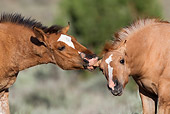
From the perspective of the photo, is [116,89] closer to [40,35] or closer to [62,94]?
[40,35]

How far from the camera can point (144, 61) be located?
6.43 metres

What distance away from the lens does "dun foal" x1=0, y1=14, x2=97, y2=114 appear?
22.6ft

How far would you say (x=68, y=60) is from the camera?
696 cm

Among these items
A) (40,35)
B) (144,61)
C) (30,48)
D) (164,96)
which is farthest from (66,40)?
(164,96)

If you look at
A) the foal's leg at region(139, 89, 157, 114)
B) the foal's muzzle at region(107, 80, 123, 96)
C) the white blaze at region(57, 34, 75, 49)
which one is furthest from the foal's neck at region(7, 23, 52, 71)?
the foal's leg at region(139, 89, 157, 114)

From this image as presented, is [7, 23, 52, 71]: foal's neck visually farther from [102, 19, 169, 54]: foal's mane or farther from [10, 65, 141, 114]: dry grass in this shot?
[10, 65, 141, 114]: dry grass

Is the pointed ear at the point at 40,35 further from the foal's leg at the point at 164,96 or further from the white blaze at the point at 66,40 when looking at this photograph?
the foal's leg at the point at 164,96

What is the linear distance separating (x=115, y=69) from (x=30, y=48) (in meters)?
1.97

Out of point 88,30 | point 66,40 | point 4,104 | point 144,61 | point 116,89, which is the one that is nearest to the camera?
point 116,89

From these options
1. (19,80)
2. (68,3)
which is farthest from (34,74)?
(68,3)

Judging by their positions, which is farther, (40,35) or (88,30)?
(88,30)

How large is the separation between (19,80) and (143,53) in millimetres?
12427

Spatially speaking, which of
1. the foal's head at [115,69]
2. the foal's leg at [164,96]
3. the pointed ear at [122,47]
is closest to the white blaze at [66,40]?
the foal's head at [115,69]

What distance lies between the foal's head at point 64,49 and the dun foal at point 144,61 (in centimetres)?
55
